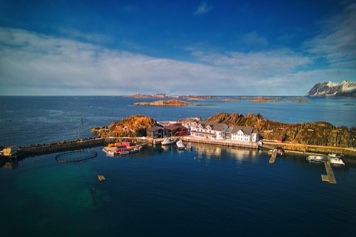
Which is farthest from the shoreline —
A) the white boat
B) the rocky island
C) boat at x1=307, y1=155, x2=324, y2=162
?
the white boat

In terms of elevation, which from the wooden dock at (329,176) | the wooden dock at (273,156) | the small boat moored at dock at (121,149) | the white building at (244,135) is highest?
the white building at (244,135)

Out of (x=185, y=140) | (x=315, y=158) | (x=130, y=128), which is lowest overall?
(x=315, y=158)

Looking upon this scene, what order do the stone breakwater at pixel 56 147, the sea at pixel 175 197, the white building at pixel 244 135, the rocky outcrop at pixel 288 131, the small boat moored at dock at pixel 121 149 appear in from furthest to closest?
the white building at pixel 244 135, the rocky outcrop at pixel 288 131, the small boat moored at dock at pixel 121 149, the stone breakwater at pixel 56 147, the sea at pixel 175 197

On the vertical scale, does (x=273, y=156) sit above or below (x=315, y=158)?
below

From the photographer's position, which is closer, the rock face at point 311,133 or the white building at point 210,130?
the rock face at point 311,133

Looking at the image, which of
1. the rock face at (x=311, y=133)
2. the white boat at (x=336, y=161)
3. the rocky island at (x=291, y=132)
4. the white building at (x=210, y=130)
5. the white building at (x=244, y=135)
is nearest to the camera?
the white boat at (x=336, y=161)

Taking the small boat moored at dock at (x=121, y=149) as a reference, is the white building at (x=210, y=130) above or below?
above

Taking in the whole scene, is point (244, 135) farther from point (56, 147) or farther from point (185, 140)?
point (56, 147)

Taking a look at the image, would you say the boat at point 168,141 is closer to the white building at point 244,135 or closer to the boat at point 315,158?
the white building at point 244,135

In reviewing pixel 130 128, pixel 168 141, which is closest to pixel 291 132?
pixel 168 141

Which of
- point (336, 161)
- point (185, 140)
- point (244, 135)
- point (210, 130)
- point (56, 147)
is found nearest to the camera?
point (336, 161)

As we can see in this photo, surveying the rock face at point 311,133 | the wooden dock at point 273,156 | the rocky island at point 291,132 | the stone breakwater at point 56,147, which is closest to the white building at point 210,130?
the rocky island at point 291,132
